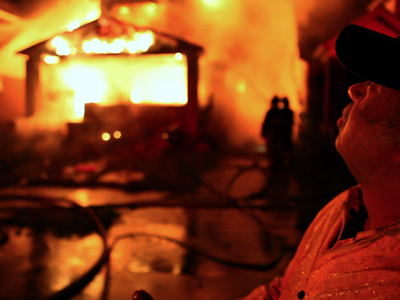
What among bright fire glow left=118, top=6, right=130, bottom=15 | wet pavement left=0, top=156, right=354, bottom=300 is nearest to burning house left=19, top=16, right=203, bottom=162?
bright fire glow left=118, top=6, right=130, bottom=15

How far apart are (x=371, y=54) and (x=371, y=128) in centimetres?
17

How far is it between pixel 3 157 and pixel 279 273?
4.51 m

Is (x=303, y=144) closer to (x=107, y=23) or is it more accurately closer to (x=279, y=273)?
(x=279, y=273)

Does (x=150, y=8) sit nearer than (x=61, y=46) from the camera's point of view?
Yes

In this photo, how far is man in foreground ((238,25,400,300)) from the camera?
67 centimetres

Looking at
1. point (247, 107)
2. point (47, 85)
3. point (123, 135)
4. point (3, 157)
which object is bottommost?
point (3, 157)

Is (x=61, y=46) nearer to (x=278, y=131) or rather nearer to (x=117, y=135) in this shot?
(x=117, y=135)

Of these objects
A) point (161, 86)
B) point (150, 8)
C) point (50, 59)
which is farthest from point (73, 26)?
point (161, 86)

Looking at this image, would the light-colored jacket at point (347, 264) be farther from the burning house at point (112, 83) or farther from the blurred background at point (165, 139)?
the burning house at point (112, 83)

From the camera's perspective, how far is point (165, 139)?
4.67 meters

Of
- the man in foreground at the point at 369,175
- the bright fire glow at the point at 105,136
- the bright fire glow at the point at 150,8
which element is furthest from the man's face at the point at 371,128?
the bright fire glow at the point at 105,136

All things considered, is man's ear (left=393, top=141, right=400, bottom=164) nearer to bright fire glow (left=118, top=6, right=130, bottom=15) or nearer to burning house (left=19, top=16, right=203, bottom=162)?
burning house (left=19, top=16, right=203, bottom=162)

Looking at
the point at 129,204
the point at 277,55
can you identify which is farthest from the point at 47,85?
the point at 277,55

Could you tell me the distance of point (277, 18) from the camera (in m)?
3.69
